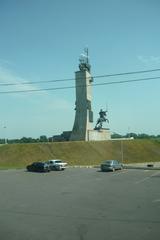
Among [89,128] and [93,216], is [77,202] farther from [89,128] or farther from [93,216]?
[89,128]

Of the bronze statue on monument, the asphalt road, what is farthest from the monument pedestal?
the asphalt road

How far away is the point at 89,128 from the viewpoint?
3578 inches

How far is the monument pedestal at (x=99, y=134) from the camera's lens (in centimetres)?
9194

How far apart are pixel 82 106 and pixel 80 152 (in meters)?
11.4

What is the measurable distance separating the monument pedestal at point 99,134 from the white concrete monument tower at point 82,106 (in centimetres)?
162

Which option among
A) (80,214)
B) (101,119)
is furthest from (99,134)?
(80,214)

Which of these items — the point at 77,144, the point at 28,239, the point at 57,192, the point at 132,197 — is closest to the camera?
the point at 28,239

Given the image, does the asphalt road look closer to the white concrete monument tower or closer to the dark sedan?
the dark sedan

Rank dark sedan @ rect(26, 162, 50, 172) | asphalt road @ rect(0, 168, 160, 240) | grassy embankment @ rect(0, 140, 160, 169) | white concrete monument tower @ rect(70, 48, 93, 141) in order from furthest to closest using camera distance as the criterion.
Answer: white concrete monument tower @ rect(70, 48, 93, 141)
grassy embankment @ rect(0, 140, 160, 169)
dark sedan @ rect(26, 162, 50, 172)
asphalt road @ rect(0, 168, 160, 240)

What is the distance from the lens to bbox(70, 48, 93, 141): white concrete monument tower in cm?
8631

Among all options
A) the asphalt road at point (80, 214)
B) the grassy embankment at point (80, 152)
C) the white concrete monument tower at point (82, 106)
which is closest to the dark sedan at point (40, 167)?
the grassy embankment at point (80, 152)

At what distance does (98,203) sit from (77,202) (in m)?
1.18

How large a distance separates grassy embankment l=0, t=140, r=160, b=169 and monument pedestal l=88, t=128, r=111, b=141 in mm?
3813

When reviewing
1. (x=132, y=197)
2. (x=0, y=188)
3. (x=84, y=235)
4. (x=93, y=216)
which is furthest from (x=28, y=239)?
(x=0, y=188)
